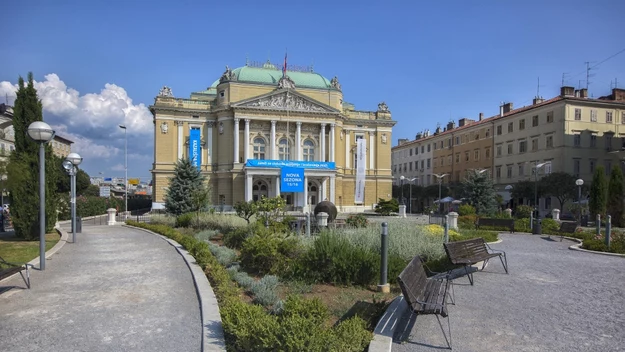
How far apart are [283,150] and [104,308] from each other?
47.0m

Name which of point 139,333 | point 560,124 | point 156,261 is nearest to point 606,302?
point 139,333

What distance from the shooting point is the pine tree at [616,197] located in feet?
Result: 88.8

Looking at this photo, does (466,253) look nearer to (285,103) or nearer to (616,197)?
(616,197)

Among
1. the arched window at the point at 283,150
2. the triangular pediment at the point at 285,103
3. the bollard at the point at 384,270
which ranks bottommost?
the bollard at the point at 384,270

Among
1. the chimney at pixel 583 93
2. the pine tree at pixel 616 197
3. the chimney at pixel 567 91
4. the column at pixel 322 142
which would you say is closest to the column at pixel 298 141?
the column at pixel 322 142

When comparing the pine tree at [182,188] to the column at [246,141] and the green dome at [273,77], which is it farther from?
the green dome at [273,77]

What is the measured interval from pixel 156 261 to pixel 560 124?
147 ft

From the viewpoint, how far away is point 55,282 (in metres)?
8.62

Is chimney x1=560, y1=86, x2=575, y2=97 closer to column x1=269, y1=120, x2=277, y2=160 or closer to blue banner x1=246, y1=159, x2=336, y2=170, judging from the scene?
blue banner x1=246, y1=159, x2=336, y2=170

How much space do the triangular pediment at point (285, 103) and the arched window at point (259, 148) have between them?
446 cm

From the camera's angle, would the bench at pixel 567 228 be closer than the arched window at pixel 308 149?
Yes

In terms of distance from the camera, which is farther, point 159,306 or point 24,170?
Answer: point 24,170

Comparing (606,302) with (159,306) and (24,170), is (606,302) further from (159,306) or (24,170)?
(24,170)

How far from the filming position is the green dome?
53781mm
